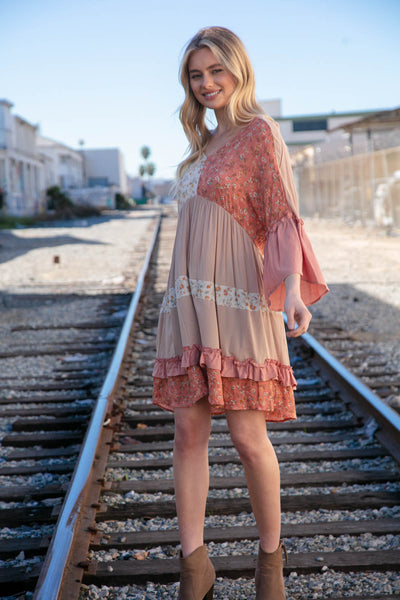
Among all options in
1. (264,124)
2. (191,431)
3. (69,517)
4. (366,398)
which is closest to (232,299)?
(191,431)

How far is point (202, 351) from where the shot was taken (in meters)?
2.06

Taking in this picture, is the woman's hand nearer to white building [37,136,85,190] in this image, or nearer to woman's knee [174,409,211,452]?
woman's knee [174,409,211,452]

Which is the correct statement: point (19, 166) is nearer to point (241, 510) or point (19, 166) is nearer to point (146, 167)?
point (241, 510)

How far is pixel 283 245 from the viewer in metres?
2.04

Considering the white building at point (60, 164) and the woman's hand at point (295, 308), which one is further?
the white building at point (60, 164)

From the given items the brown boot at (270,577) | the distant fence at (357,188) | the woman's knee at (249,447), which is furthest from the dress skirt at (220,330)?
the distant fence at (357,188)

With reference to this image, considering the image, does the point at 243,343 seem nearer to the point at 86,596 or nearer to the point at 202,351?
the point at 202,351

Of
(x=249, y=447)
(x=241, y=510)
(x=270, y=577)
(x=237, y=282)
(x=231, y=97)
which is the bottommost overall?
(x=241, y=510)

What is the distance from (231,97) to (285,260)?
0.59 m

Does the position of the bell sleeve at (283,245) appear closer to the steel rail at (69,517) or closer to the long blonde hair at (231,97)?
the long blonde hair at (231,97)

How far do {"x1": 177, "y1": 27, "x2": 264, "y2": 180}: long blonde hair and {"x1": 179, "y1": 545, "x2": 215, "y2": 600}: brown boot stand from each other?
1276mm

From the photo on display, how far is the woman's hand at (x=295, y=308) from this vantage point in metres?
1.96

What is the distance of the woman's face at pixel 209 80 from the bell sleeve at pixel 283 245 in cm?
23

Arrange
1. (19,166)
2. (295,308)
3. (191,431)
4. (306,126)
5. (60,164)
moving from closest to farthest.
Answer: (295,308)
(191,431)
(19,166)
(306,126)
(60,164)
